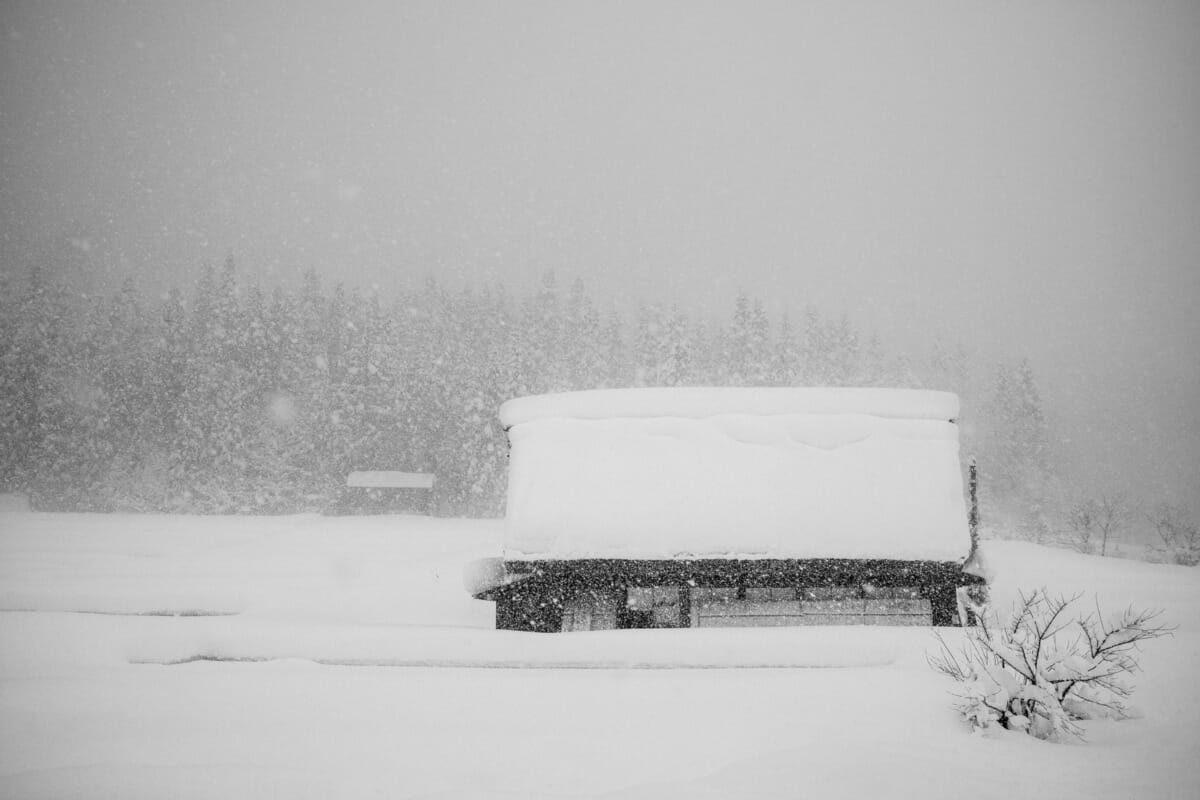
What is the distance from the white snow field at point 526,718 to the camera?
334cm

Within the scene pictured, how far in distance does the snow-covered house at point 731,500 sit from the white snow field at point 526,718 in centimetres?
55

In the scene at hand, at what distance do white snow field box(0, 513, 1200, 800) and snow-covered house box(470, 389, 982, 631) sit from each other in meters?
0.55

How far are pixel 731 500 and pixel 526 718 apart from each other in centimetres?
267

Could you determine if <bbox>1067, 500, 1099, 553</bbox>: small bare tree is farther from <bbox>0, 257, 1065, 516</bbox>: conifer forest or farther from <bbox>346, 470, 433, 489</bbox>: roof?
<bbox>346, 470, 433, 489</bbox>: roof

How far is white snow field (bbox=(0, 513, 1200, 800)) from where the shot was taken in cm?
334

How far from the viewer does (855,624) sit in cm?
617

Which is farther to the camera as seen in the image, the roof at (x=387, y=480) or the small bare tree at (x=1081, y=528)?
the roof at (x=387, y=480)

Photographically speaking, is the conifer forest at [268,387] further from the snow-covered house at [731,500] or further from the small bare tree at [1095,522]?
the snow-covered house at [731,500]

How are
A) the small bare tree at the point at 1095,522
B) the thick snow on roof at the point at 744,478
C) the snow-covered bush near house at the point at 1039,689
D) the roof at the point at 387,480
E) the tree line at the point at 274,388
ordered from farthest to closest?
1. the roof at the point at 387,480
2. the tree line at the point at 274,388
3. the small bare tree at the point at 1095,522
4. the thick snow on roof at the point at 744,478
5. the snow-covered bush near house at the point at 1039,689

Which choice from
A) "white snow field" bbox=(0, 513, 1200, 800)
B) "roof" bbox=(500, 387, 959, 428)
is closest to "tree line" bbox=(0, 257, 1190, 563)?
"white snow field" bbox=(0, 513, 1200, 800)

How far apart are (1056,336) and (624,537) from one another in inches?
6438

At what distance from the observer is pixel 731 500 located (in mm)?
5750

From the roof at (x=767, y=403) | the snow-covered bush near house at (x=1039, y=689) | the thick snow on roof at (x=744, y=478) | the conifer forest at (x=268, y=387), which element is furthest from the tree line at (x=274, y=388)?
the snow-covered bush near house at (x=1039, y=689)

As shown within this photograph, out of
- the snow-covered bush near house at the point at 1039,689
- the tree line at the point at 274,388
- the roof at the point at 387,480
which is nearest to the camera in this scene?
the snow-covered bush near house at the point at 1039,689
